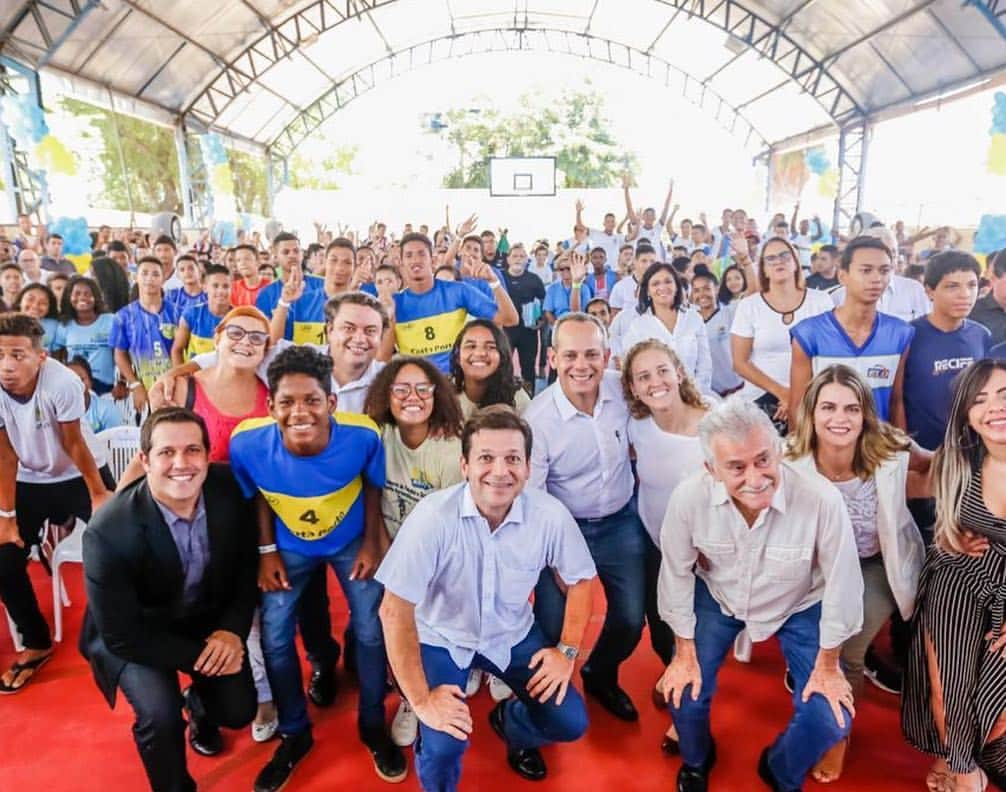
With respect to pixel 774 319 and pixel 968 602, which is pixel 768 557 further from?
pixel 774 319

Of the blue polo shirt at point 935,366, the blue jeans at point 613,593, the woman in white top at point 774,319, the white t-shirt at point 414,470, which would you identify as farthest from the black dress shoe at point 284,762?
the blue polo shirt at point 935,366

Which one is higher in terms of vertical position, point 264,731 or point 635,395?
point 635,395

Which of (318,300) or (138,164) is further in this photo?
(138,164)

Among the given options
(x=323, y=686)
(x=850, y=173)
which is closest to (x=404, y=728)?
(x=323, y=686)

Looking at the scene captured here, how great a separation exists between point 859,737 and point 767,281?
6.78 ft

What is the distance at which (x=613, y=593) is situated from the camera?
2451mm

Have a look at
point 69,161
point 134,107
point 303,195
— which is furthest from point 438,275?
point 303,195

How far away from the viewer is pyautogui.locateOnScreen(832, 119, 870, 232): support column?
49.9 ft

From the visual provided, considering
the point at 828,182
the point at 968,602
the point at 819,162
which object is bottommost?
the point at 968,602

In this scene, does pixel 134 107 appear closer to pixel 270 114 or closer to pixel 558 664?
pixel 270 114

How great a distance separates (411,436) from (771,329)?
6.27 feet

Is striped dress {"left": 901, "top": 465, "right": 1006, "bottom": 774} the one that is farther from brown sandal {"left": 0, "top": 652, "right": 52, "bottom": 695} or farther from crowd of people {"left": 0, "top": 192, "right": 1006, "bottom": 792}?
brown sandal {"left": 0, "top": 652, "right": 52, "bottom": 695}

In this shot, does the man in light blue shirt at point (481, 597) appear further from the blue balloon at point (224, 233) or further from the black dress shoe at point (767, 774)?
the blue balloon at point (224, 233)

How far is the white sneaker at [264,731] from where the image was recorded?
91.7 inches
